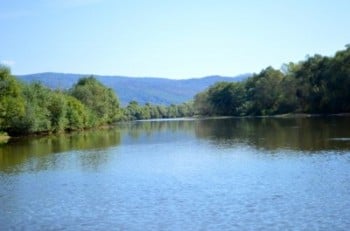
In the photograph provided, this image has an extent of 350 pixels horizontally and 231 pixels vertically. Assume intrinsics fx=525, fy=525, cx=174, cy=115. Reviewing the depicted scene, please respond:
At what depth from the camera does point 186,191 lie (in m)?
28.6

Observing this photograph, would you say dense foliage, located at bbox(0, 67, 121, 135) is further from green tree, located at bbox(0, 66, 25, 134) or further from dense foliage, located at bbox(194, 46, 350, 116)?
dense foliage, located at bbox(194, 46, 350, 116)

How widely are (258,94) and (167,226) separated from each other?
502 ft

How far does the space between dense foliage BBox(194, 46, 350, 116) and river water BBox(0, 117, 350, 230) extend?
83.7 m

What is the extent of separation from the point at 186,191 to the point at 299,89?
406 ft

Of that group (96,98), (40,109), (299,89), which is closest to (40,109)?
(40,109)

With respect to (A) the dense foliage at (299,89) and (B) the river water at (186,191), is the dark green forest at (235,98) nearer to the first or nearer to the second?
(A) the dense foliage at (299,89)

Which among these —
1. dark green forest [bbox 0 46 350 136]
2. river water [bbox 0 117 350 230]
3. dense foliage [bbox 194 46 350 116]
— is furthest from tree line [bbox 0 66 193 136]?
dense foliage [bbox 194 46 350 116]

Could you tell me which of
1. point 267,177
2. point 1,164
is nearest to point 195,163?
point 267,177

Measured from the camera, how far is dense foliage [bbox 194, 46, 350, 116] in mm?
127188

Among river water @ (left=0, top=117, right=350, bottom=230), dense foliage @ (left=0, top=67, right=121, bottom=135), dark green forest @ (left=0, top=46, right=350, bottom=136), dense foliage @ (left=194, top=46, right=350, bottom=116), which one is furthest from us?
dense foliage @ (left=194, top=46, right=350, bottom=116)

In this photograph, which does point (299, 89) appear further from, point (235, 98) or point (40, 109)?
point (40, 109)

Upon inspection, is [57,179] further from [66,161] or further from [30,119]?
[30,119]

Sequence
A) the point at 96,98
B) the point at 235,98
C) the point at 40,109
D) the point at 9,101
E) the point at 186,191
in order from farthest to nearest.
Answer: the point at 235,98, the point at 96,98, the point at 40,109, the point at 9,101, the point at 186,191

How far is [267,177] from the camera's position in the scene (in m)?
31.7
